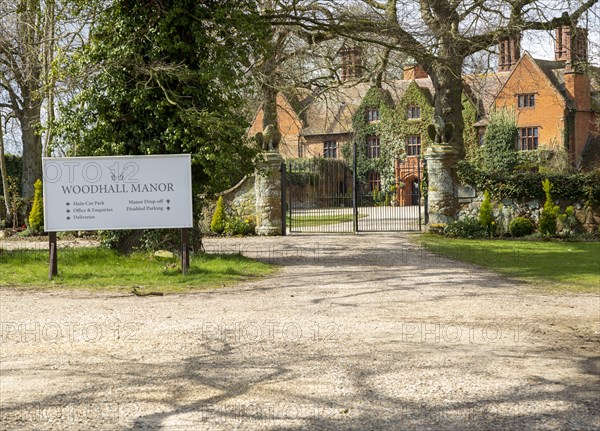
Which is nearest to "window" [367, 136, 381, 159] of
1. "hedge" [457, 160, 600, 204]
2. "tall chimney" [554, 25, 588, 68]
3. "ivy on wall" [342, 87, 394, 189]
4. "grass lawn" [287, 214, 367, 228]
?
"ivy on wall" [342, 87, 394, 189]

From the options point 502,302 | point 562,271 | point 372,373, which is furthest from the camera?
point 562,271

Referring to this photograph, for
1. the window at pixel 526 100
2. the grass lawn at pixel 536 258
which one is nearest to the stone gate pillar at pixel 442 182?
the grass lawn at pixel 536 258

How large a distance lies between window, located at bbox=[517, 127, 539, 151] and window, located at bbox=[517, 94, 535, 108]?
1420mm

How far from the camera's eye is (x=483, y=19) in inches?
882

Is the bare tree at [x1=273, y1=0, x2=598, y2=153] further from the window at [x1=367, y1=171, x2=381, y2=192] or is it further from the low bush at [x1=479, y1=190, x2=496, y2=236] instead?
the window at [x1=367, y1=171, x2=381, y2=192]

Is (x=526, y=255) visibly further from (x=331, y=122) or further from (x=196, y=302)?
(x=331, y=122)

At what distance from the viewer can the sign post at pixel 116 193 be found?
44.1 feet

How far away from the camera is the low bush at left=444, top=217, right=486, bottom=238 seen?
22.6m

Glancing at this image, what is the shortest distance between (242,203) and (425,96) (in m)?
27.1

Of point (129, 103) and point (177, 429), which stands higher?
point (129, 103)

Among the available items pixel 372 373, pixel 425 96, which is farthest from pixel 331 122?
pixel 372 373

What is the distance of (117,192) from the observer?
13.6m

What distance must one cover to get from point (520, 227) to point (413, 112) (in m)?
27.6

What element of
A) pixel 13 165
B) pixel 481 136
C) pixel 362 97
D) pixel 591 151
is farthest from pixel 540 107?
pixel 13 165
